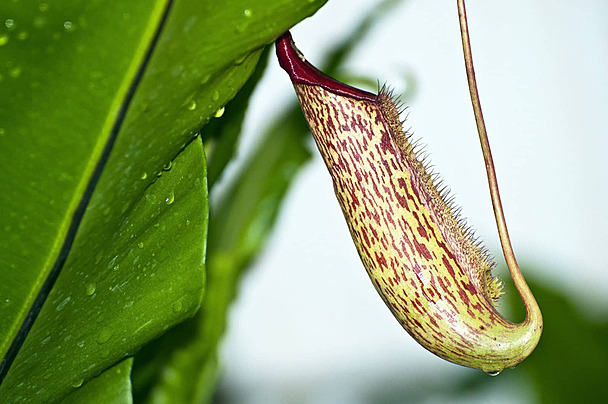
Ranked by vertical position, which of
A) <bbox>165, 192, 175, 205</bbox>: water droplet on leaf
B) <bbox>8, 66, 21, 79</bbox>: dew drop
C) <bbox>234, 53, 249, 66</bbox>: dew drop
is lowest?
<bbox>165, 192, 175, 205</bbox>: water droplet on leaf

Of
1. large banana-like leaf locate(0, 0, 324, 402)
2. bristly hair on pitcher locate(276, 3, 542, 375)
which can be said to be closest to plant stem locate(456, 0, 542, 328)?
bristly hair on pitcher locate(276, 3, 542, 375)

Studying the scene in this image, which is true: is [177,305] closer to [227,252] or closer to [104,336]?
[104,336]

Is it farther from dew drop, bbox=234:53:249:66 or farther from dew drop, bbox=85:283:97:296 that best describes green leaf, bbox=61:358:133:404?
dew drop, bbox=234:53:249:66

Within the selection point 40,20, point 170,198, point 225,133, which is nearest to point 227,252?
point 225,133

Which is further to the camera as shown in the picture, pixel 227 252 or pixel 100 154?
pixel 227 252

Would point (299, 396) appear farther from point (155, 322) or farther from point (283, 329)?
point (155, 322)

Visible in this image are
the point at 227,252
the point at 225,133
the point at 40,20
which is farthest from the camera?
the point at 227,252

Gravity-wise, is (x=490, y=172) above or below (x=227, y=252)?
above
